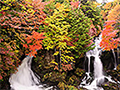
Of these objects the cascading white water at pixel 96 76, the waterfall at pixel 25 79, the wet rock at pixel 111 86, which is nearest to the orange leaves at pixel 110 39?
the cascading white water at pixel 96 76

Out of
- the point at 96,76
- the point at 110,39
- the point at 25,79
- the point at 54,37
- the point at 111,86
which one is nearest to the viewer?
the point at 25,79

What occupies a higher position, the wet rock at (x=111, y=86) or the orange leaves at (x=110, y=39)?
the orange leaves at (x=110, y=39)

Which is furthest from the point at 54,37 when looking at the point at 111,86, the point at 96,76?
the point at 111,86

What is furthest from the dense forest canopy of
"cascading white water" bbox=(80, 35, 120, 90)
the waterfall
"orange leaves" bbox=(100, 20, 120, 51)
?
"cascading white water" bbox=(80, 35, 120, 90)

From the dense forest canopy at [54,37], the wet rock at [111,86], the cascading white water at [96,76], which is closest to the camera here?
the dense forest canopy at [54,37]

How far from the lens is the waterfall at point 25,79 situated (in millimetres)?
3961

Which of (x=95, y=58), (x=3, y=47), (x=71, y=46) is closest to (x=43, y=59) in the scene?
(x=71, y=46)

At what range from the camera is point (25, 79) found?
14.1 ft

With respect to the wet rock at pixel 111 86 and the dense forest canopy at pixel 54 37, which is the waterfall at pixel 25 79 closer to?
the dense forest canopy at pixel 54 37

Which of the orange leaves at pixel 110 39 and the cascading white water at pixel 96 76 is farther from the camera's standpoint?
the cascading white water at pixel 96 76

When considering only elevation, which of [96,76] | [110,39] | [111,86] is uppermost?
[110,39]

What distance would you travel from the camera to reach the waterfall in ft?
13.0

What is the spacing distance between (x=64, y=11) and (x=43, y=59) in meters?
3.07

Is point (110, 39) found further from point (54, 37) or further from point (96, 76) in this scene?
point (54, 37)
